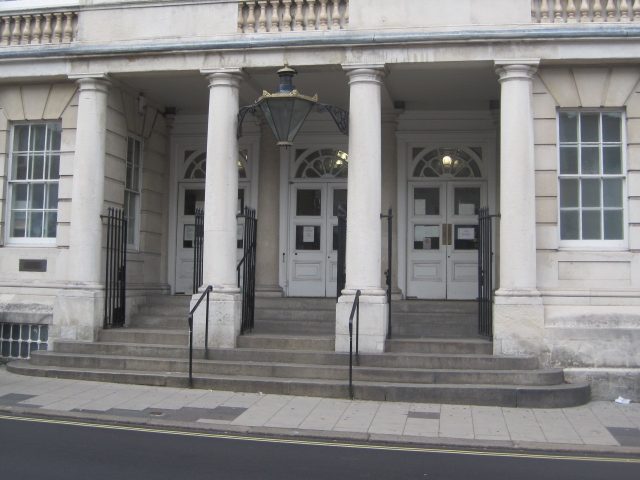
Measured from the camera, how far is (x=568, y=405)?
9523 mm

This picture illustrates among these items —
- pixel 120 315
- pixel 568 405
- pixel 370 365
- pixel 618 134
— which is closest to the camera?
pixel 568 405

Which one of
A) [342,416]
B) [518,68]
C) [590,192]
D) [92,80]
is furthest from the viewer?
[92,80]

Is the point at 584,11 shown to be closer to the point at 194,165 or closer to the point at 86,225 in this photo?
the point at 194,165

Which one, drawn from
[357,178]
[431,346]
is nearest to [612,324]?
[431,346]

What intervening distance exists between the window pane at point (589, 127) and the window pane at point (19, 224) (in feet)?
32.8

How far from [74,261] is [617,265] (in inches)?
349

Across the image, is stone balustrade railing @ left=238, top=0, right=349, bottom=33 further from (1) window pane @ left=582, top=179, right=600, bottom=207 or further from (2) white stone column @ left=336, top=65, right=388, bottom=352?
(1) window pane @ left=582, top=179, right=600, bottom=207

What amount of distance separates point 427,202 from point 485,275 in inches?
116

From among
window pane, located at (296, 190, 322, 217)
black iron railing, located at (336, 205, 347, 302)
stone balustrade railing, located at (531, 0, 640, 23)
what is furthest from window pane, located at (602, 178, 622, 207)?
window pane, located at (296, 190, 322, 217)

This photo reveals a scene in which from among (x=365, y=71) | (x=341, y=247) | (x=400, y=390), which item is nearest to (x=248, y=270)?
(x=341, y=247)

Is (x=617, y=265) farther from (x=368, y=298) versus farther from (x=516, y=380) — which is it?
(x=368, y=298)

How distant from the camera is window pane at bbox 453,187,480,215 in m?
13.8

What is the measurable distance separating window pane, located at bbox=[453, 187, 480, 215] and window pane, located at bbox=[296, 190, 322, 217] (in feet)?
9.10

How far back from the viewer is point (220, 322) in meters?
11.1
